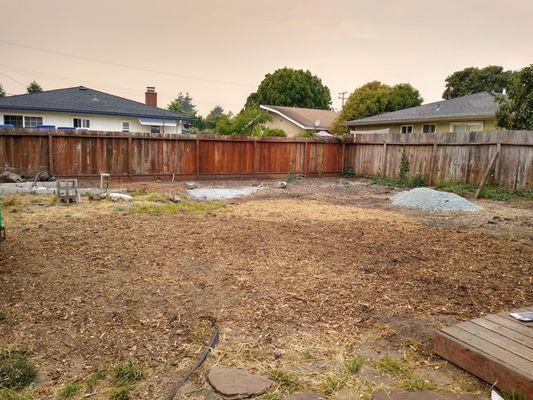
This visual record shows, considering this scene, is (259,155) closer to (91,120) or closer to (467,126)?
(467,126)

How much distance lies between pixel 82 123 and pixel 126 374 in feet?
70.0

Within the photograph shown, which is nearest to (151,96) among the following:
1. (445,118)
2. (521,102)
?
(445,118)

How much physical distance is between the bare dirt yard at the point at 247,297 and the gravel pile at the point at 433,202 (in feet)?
5.76

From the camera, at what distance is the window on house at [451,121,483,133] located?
635 inches

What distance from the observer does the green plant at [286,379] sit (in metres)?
2.17

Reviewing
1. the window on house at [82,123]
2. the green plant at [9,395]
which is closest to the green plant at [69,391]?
the green plant at [9,395]

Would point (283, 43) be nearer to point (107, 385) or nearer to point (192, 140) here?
point (192, 140)

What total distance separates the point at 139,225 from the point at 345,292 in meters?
3.98

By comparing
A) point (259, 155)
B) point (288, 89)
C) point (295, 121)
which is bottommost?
point (259, 155)

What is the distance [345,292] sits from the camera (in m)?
3.62

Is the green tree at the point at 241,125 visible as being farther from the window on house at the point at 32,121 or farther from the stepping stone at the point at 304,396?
the stepping stone at the point at 304,396

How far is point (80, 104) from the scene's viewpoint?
20.9 metres

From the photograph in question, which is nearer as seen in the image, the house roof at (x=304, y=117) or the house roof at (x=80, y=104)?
the house roof at (x=80, y=104)

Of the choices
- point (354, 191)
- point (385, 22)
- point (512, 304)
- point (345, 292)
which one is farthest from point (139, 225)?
point (385, 22)
